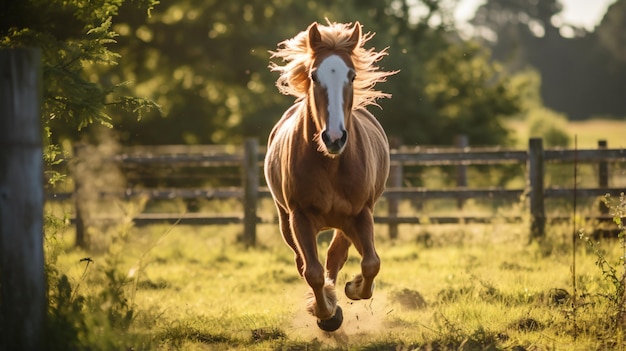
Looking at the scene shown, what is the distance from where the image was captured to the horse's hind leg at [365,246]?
6.70 m

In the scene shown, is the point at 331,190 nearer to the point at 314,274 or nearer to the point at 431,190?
the point at 314,274

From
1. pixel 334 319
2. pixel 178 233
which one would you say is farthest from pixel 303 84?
pixel 178 233

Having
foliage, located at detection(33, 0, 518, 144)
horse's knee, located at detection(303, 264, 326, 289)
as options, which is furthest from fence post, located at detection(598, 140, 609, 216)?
foliage, located at detection(33, 0, 518, 144)

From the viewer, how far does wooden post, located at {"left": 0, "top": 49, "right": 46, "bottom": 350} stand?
460 cm

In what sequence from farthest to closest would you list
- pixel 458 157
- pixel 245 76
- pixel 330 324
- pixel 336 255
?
pixel 245 76
pixel 458 157
pixel 336 255
pixel 330 324

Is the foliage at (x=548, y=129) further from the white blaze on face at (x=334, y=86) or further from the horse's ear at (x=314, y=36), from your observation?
the white blaze on face at (x=334, y=86)

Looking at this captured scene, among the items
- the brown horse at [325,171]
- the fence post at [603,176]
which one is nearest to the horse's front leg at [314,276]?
the brown horse at [325,171]

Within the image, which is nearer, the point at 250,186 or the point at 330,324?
the point at 330,324

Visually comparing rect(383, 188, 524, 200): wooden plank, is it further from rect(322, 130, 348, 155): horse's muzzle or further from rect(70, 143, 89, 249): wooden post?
rect(322, 130, 348, 155): horse's muzzle

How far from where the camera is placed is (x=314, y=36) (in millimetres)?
6660

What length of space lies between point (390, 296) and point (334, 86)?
296cm

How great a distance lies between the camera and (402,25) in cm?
2739

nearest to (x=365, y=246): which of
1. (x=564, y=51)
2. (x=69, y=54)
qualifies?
(x=69, y=54)

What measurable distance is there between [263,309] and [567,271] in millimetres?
3586
